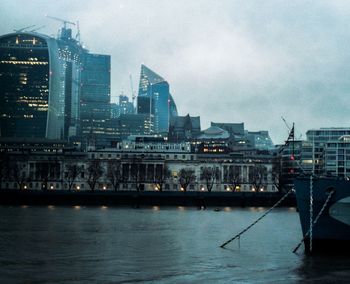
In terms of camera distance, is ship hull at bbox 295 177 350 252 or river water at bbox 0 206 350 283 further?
ship hull at bbox 295 177 350 252

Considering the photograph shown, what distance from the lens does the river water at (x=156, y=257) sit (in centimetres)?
4184

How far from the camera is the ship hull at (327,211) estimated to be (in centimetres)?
5150

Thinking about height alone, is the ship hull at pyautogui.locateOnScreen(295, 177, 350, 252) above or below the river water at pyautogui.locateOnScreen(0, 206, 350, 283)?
above

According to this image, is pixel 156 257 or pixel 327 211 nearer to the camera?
pixel 156 257

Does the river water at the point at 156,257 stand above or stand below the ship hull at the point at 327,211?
below

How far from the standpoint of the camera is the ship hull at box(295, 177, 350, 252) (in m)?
51.5

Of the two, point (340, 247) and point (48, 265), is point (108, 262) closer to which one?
point (48, 265)

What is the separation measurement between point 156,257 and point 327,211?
40.4ft

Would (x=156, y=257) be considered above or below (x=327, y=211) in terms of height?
below

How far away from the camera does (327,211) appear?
52156 millimetres

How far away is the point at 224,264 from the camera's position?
156ft

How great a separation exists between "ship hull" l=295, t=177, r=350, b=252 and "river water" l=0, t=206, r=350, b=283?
72.5 inches

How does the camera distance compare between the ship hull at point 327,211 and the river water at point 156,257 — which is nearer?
the river water at point 156,257

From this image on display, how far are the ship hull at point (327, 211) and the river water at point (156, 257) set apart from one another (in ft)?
6.05
